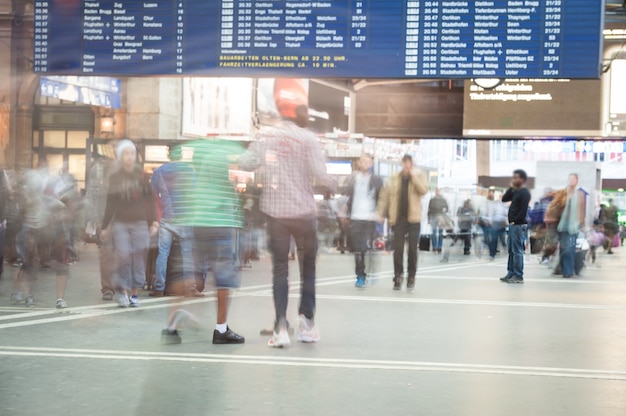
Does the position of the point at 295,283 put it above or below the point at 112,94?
below

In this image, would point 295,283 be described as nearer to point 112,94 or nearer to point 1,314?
point 1,314

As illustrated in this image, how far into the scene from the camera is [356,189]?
44.5 ft

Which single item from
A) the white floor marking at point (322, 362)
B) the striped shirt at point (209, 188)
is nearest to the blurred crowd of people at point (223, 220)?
the striped shirt at point (209, 188)

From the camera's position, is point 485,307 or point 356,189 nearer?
point 485,307

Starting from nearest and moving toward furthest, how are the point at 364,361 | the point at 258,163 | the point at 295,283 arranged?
1. the point at 364,361
2. the point at 258,163
3. the point at 295,283

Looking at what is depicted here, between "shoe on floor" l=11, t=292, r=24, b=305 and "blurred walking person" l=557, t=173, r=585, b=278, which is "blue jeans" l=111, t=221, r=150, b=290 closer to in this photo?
"shoe on floor" l=11, t=292, r=24, b=305

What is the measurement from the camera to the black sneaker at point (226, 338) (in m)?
7.37

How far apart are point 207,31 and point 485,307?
18.3ft

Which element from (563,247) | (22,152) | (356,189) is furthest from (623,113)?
(22,152)

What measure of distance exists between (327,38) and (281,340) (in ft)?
22.5

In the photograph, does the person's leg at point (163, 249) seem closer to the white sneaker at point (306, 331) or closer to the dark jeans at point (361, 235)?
the dark jeans at point (361, 235)

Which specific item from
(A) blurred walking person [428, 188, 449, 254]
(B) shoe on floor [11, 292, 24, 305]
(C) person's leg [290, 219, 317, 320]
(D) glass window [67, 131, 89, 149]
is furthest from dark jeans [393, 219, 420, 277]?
(D) glass window [67, 131, 89, 149]

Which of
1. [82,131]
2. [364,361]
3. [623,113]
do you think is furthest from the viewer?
[82,131]

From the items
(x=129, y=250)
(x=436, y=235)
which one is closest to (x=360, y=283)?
(x=129, y=250)
